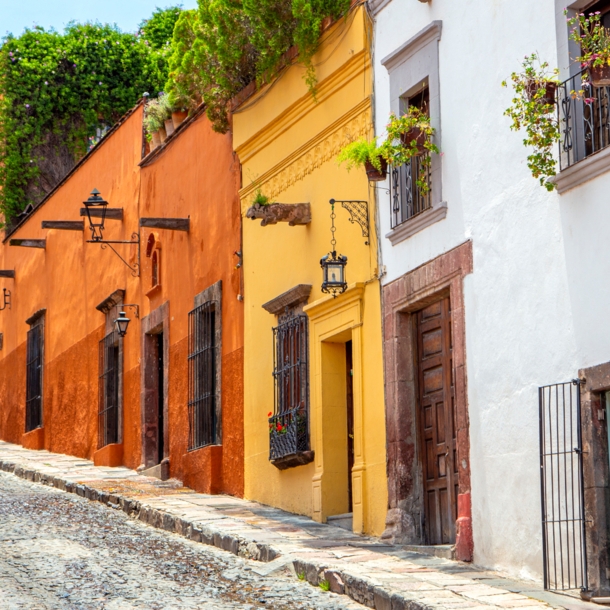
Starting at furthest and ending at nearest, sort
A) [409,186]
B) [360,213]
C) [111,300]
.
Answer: [111,300] → [360,213] → [409,186]

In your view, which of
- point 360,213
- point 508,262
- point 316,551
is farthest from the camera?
point 360,213

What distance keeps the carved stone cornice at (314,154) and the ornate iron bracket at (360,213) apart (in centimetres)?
66

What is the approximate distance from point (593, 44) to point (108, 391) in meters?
12.8

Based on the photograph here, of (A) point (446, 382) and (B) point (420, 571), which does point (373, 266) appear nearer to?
(A) point (446, 382)

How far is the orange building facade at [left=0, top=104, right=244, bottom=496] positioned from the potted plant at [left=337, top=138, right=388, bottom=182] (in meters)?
4.06

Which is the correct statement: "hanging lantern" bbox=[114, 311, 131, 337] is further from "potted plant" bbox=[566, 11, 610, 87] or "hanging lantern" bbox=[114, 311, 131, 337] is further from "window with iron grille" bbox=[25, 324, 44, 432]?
"potted plant" bbox=[566, 11, 610, 87]

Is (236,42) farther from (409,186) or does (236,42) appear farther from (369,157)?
(409,186)

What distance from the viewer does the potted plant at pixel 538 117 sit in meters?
8.85

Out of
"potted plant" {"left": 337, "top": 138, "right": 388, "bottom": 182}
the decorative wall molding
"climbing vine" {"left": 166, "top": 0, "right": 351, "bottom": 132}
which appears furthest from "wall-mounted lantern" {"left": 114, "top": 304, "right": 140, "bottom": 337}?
"potted plant" {"left": 337, "top": 138, "right": 388, "bottom": 182}

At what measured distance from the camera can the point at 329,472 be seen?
12641 millimetres

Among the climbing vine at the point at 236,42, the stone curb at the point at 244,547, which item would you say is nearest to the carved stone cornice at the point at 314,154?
the climbing vine at the point at 236,42

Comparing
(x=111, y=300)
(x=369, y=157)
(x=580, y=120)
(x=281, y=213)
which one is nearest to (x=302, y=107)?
(x=281, y=213)

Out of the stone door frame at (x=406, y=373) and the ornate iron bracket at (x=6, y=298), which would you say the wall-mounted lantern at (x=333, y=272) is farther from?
the ornate iron bracket at (x=6, y=298)

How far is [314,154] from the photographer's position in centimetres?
1332
